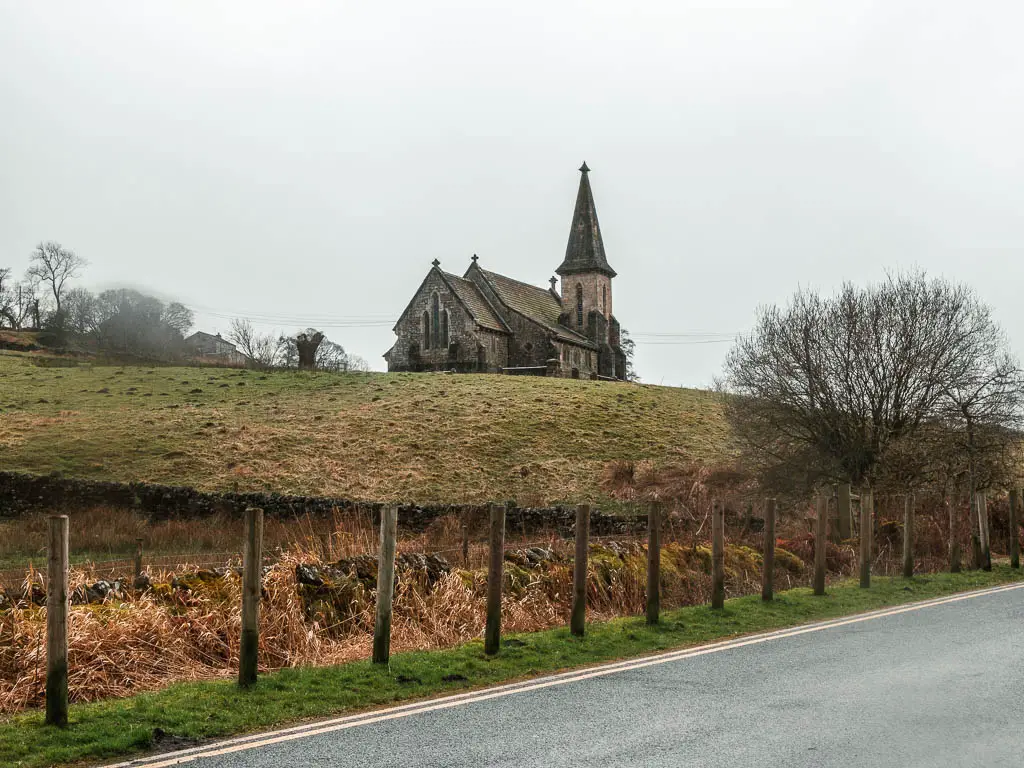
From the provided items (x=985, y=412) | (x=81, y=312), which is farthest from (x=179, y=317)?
(x=985, y=412)

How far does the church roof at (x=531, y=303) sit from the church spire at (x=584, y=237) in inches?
133

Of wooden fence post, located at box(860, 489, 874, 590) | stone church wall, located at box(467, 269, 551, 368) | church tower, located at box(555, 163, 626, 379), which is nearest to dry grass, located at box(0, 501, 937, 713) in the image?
wooden fence post, located at box(860, 489, 874, 590)

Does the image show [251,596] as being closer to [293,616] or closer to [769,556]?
[293,616]

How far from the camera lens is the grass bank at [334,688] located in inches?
291

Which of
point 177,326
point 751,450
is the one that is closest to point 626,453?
point 751,450

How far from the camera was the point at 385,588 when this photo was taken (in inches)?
408

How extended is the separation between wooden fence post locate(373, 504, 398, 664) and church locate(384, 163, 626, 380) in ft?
208

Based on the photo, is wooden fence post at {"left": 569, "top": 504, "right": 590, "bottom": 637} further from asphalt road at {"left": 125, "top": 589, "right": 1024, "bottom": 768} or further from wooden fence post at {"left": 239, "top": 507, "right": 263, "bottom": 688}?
wooden fence post at {"left": 239, "top": 507, "right": 263, "bottom": 688}

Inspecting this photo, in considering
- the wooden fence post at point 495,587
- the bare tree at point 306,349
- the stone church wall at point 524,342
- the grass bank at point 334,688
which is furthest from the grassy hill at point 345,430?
the wooden fence post at point 495,587

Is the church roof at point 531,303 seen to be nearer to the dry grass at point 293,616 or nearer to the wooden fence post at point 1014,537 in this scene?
the wooden fence post at point 1014,537

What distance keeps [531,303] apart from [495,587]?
7277 centimetres

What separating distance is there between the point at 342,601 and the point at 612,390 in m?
48.9

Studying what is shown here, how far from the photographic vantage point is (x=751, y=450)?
35.7 m

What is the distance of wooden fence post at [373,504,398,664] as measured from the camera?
10.2 metres
